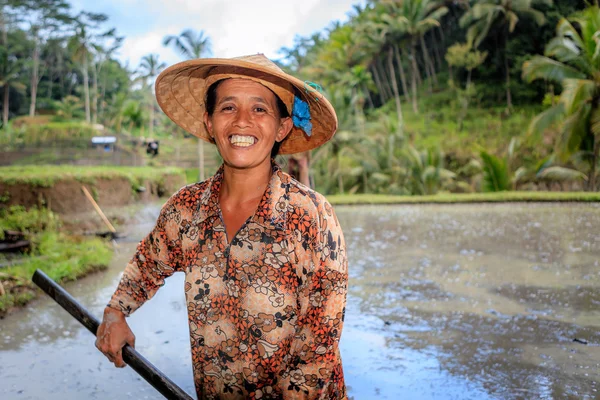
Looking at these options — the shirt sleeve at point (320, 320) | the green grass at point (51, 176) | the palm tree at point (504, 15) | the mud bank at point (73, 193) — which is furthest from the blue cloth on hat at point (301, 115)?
the palm tree at point (504, 15)

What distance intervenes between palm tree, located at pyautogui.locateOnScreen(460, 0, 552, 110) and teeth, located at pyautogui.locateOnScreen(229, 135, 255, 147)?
26.0 metres

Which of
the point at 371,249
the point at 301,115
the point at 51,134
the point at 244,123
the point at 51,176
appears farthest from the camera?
the point at 51,134

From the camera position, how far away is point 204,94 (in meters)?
1.63

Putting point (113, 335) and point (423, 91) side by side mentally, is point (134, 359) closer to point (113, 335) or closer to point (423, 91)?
point (113, 335)

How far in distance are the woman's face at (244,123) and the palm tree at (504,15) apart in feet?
85.0

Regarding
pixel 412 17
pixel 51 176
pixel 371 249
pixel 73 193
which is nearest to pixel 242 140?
pixel 371 249

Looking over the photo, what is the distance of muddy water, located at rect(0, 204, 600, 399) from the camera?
113 inches

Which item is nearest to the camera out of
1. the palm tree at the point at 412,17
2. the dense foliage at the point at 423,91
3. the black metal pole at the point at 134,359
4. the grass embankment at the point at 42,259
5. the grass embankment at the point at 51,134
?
the black metal pole at the point at 134,359

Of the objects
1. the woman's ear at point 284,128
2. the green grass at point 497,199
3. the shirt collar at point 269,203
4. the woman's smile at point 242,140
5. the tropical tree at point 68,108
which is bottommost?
the green grass at point 497,199

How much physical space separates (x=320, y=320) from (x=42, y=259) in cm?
561

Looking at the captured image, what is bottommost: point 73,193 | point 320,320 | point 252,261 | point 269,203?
point 73,193

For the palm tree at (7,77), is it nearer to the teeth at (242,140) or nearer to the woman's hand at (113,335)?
the woman's hand at (113,335)

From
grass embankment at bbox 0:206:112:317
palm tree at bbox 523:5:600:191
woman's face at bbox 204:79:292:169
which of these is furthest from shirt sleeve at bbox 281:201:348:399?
palm tree at bbox 523:5:600:191

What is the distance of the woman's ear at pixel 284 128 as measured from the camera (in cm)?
152
